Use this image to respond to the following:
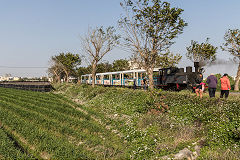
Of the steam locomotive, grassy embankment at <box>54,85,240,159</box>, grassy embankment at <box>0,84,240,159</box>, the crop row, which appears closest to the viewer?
the crop row

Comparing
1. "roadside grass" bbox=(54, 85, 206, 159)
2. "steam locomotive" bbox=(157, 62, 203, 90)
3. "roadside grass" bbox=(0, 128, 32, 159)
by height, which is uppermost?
"steam locomotive" bbox=(157, 62, 203, 90)

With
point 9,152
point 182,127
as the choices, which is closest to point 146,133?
point 182,127

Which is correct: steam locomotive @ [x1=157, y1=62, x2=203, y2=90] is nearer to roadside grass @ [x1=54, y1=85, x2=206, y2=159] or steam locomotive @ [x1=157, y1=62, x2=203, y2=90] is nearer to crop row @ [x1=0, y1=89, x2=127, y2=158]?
roadside grass @ [x1=54, y1=85, x2=206, y2=159]

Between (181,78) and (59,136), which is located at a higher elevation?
(181,78)

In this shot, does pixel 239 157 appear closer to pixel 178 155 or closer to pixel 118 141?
pixel 178 155

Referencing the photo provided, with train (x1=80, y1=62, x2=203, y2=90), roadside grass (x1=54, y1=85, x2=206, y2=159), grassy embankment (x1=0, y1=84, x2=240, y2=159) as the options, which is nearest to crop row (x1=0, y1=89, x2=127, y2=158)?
grassy embankment (x1=0, y1=84, x2=240, y2=159)

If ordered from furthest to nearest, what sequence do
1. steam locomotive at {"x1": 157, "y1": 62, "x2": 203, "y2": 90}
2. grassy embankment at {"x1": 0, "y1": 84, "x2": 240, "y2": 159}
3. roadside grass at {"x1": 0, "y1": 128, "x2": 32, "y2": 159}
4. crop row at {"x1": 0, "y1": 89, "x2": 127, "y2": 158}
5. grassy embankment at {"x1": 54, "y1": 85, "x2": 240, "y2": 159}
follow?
steam locomotive at {"x1": 157, "y1": 62, "x2": 203, "y2": 90}
grassy embankment at {"x1": 54, "y1": 85, "x2": 240, "y2": 159}
grassy embankment at {"x1": 0, "y1": 84, "x2": 240, "y2": 159}
crop row at {"x1": 0, "y1": 89, "x2": 127, "y2": 158}
roadside grass at {"x1": 0, "y1": 128, "x2": 32, "y2": 159}

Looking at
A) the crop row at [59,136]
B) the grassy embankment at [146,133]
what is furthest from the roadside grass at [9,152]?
the crop row at [59,136]

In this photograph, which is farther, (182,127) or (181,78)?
(181,78)

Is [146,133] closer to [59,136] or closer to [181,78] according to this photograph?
[59,136]

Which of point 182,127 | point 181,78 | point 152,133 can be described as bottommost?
point 152,133

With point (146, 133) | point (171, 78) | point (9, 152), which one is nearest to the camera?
point (9, 152)

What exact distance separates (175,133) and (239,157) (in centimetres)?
244

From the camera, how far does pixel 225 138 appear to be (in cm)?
572
